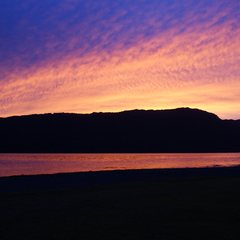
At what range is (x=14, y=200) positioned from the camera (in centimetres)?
1274

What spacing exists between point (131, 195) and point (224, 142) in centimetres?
14499

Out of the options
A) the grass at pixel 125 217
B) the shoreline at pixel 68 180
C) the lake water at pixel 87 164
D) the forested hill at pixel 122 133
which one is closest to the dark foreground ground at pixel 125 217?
the grass at pixel 125 217

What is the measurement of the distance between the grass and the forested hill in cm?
12304

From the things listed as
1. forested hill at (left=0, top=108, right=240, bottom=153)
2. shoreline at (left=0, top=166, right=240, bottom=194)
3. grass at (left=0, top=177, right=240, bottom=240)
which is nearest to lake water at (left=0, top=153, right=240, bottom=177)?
shoreline at (left=0, top=166, right=240, bottom=194)

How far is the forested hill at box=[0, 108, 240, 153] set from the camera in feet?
456

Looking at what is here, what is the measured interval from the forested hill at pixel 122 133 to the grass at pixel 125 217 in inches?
4844

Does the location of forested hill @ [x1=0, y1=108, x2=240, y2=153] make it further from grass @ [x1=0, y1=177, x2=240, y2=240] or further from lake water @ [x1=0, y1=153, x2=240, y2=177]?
grass @ [x1=0, y1=177, x2=240, y2=240]

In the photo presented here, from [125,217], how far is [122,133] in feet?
458

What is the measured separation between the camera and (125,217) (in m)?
8.84

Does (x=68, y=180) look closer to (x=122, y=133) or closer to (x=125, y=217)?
(x=125, y=217)

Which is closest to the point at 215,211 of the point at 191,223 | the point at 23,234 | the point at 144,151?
the point at 191,223

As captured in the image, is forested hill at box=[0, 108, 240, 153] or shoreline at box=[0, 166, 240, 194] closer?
shoreline at box=[0, 166, 240, 194]

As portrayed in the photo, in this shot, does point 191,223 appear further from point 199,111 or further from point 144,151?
point 199,111

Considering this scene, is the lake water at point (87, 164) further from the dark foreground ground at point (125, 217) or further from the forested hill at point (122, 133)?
the forested hill at point (122, 133)
